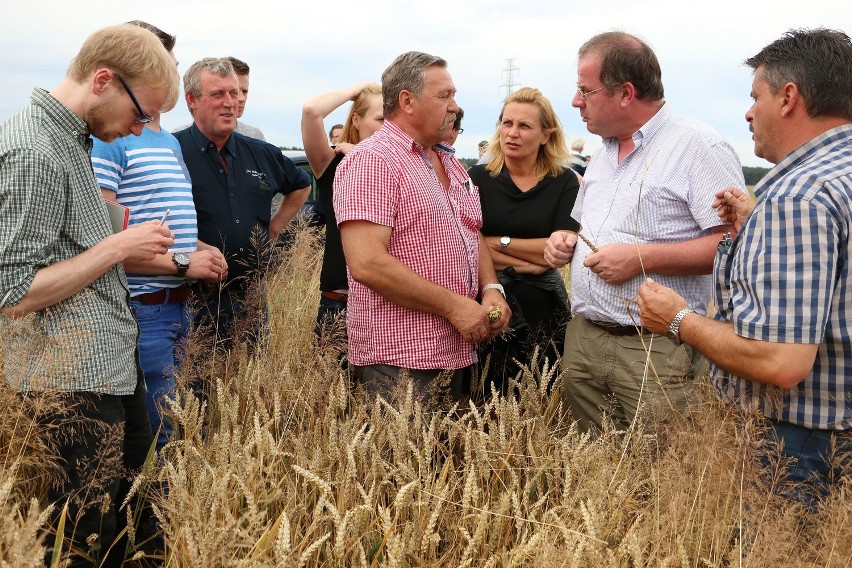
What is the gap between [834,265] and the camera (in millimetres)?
2080

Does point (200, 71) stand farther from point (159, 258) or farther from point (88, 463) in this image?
point (88, 463)

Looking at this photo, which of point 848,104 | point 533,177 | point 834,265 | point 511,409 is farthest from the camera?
point 533,177

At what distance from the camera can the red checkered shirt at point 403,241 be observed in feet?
10.9

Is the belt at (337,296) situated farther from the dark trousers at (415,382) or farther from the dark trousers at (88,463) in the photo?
the dark trousers at (88,463)

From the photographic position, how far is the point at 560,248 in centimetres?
371

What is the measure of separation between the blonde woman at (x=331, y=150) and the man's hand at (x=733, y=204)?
6.44 feet

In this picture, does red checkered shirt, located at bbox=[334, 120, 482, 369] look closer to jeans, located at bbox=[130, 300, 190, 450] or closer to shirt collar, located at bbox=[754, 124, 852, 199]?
jeans, located at bbox=[130, 300, 190, 450]

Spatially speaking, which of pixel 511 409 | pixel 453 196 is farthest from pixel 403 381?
pixel 453 196

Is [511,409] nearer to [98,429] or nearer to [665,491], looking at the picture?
[665,491]

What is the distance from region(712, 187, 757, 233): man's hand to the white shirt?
0.16 meters

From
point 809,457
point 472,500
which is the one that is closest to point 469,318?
point 472,500

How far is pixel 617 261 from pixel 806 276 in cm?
130

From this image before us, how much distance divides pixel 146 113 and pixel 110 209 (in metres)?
0.38

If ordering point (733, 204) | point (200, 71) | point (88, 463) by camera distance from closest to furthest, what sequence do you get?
point (88, 463) → point (733, 204) → point (200, 71)
